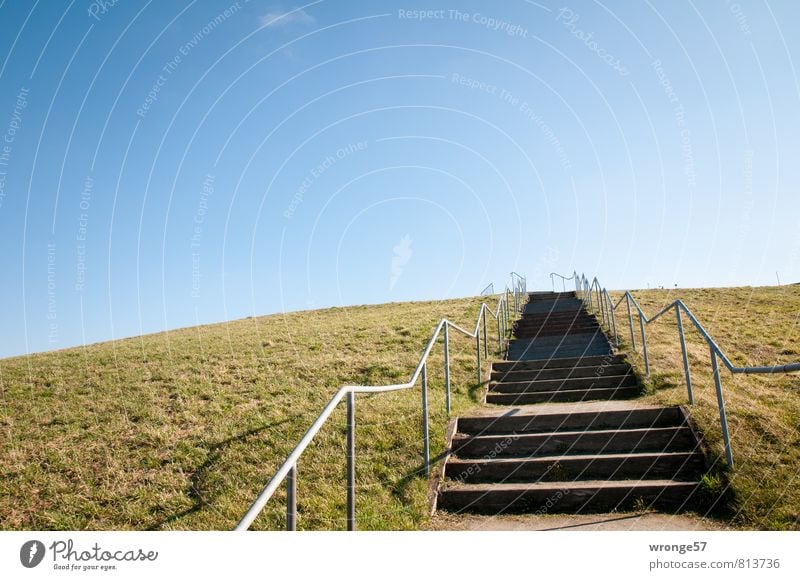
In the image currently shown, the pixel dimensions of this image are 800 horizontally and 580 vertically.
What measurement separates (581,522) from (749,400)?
11.4ft

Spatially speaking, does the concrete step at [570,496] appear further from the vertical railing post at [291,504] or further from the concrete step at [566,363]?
the concrete step at [566,363]

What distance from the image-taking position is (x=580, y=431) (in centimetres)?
589

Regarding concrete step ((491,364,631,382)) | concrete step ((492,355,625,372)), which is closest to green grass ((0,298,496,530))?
concrete step ((492,355,625,372))

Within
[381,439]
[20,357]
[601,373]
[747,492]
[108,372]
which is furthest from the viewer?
[20,357]

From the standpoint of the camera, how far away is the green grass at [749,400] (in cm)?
428

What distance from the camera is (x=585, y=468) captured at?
5203 millimetres

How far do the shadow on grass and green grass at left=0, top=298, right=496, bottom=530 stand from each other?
21 mm

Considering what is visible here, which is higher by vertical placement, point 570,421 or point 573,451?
point 570,421

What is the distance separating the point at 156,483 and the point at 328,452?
2.06m

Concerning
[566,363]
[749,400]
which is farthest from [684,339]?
[566,363]

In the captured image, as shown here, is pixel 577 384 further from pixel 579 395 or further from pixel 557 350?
pixel 557 350

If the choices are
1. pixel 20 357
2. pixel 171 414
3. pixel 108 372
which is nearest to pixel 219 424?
pixel 171 414
